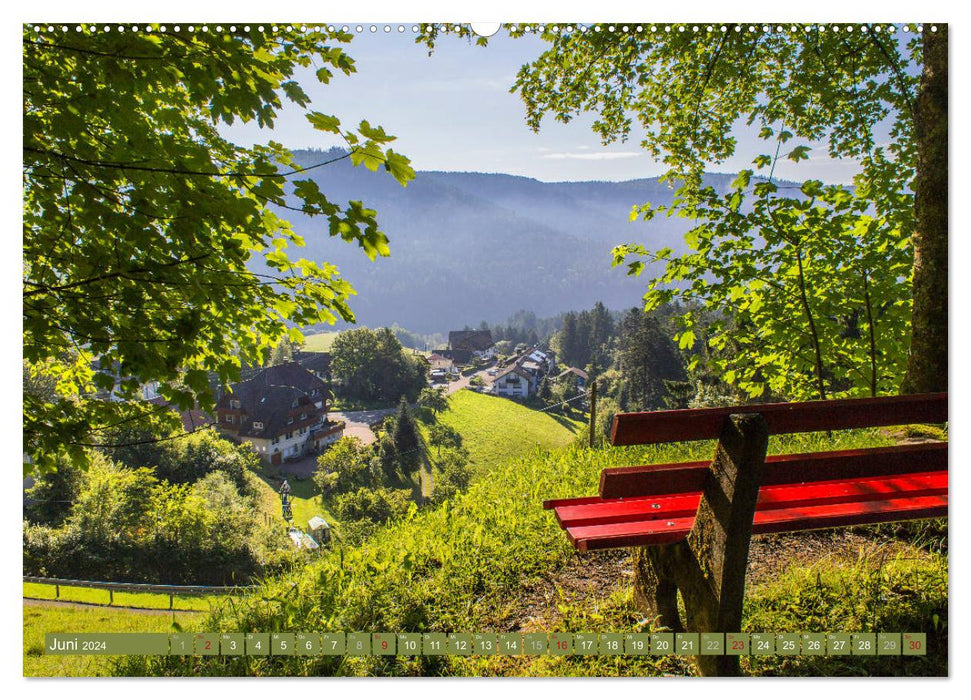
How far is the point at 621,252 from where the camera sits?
169 inches

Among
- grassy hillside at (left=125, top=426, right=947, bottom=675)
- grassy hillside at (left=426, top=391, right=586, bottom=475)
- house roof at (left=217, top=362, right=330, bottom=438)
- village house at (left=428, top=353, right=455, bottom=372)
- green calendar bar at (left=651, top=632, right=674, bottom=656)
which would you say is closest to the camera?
green calendar bar at (left=651, top=632, right=674, bottom=656)

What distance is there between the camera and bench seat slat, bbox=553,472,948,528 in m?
2.21

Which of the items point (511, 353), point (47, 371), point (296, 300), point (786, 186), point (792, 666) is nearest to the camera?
A: point (792, 666)

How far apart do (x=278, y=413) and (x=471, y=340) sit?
2.39 meters

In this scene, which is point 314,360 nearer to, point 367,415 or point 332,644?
point 367,415

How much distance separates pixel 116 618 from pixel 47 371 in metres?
1.70

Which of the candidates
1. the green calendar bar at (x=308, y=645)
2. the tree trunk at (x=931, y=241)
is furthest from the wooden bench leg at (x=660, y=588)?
the tree trunk at (x=931, y=241)

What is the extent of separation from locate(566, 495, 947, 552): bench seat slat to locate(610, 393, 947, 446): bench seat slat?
1.27 ft

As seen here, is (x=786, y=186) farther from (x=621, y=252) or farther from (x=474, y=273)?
(x=474, y=273)

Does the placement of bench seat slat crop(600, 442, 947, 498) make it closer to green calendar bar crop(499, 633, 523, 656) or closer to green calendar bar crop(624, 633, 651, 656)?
green calendar bar crop(624, 633, 651, 656)

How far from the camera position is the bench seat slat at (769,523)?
204 cm

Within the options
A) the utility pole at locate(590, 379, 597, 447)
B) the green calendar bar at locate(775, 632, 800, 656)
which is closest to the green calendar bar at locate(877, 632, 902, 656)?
the green calendar bar at locate(775, 632, 800, 656)

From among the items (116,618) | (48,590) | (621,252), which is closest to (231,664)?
(116,618)

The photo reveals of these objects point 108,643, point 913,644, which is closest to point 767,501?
point 913,644
